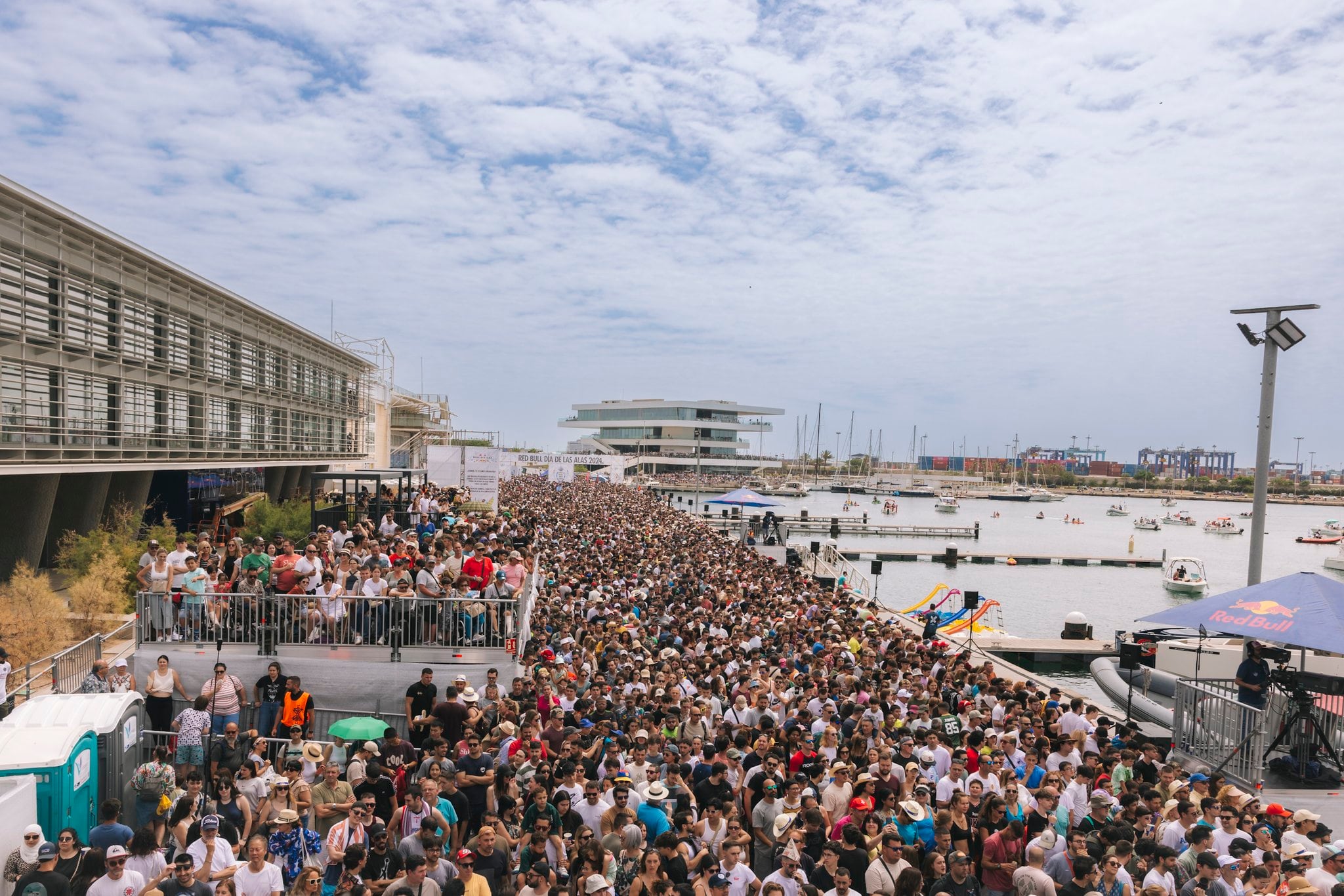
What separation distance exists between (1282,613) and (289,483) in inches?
1407

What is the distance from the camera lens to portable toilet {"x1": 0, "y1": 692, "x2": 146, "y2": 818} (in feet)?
25.3

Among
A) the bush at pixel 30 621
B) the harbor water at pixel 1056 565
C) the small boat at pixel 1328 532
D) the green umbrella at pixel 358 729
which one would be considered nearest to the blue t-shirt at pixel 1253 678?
the green umbrella at pixel 358 729

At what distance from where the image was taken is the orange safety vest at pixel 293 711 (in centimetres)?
937

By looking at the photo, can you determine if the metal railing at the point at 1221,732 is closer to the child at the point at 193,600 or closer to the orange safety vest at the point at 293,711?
the orange safety vest at the point at 293,711

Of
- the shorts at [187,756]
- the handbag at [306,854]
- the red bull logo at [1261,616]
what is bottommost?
the shorts at [187,756]

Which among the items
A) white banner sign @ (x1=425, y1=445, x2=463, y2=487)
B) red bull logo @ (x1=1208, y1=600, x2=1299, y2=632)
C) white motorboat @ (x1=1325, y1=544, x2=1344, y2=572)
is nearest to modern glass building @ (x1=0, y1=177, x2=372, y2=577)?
white banner sign @ (x1=425, y1=445, x2=463, y2=487)

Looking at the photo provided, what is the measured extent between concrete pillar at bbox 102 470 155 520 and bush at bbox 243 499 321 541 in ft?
9.83

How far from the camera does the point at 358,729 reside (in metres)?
8.15

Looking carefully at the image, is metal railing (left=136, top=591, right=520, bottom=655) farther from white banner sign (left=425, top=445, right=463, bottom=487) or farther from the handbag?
white banner sign (left=425, top=445, right=463, bottom=487)

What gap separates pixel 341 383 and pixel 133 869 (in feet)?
123

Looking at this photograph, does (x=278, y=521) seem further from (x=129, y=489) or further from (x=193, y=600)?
(x=193, y=600)

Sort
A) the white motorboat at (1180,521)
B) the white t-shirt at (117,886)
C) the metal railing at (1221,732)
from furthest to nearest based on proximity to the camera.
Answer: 1. the white motorboat at (1180,521)
2. the metal railing at (1221,732)
3. the white t-shirt at (117,886)

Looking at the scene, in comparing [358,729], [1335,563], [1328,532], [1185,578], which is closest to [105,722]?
[358,729]

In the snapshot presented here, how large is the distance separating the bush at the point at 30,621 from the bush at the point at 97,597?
1.00 feet
